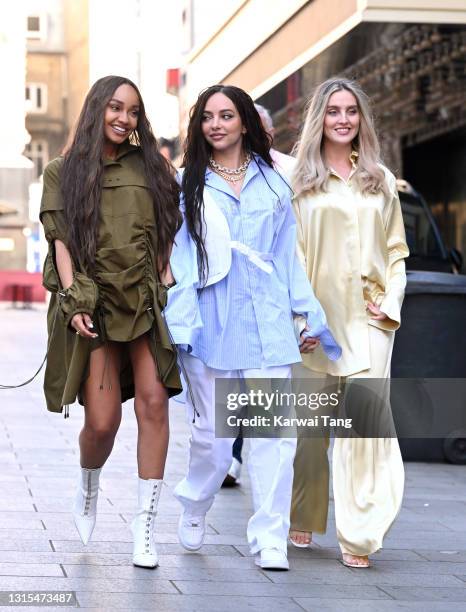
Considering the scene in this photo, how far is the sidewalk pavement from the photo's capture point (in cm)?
501

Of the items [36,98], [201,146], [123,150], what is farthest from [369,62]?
[36,98]

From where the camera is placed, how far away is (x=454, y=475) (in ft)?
28.2

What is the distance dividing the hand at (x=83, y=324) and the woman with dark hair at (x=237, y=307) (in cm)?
31

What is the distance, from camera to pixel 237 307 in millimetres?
5598

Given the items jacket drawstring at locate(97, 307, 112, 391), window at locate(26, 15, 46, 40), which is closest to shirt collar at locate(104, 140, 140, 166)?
jacket drawstring at locate(97, 307, 112, 391)

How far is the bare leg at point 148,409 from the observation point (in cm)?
548

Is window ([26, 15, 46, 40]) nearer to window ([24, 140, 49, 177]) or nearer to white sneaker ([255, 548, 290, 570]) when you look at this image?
window ([24, 140, 49, 177])

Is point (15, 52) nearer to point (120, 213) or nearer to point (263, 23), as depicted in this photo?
point (263, 23)

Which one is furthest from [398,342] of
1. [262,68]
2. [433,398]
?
[262,68]

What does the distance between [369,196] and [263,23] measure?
29.9ft

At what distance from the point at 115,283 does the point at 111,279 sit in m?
0.03

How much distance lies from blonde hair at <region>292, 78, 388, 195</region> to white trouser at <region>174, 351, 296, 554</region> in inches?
31.5

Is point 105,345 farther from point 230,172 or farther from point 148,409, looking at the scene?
point 230,172

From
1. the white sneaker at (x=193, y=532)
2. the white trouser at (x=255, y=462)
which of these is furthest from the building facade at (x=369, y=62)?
the white sneaker at (x=193, y=532)
